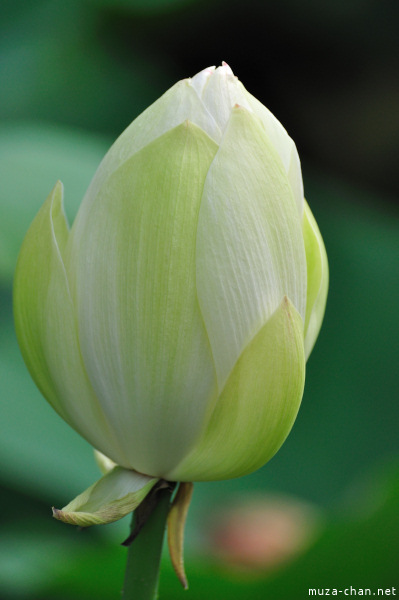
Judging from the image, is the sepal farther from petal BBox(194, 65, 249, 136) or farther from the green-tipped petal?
petal BBox(194, 65, 249, 136)

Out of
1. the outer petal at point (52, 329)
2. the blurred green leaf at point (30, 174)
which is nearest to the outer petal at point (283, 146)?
the outer petal at point (52, 329)

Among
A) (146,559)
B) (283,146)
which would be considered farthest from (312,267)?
(146,559)

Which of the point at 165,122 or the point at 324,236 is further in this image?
the point at 324,236

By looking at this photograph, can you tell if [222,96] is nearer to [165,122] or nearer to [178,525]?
[165,122]

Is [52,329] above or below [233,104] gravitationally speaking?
below

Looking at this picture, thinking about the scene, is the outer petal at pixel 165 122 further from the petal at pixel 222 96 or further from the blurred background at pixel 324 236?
the blurred background at pixel 324 236

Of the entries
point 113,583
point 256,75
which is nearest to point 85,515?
point 113,583

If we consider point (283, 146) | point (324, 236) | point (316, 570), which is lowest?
point (316, 570)
